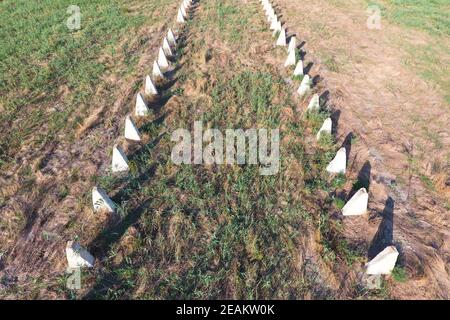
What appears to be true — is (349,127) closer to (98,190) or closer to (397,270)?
(397,270)

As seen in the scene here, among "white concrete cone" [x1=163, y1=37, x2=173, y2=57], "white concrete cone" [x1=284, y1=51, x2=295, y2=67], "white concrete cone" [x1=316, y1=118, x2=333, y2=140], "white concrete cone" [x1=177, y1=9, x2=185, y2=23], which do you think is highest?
"white concrete cone" [x1=177, y1=9, x2=185, y2=23]

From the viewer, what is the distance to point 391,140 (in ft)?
22.0

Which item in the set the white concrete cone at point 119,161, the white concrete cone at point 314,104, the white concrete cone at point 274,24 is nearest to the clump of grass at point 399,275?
the white concrete cone at point 314,104

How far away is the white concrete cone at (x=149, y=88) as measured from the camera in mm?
7492

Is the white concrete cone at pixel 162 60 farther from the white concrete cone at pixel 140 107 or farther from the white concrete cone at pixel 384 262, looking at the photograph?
the white concrete cone at pixel 384 262

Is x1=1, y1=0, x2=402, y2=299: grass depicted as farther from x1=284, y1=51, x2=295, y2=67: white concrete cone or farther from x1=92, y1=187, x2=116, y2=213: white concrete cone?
x1=284, y1=51, x2=295, y2=67: white concrete cone

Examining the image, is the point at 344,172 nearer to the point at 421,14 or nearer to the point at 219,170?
the point at 219,170

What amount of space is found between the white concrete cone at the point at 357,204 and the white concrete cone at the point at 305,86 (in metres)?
3.68

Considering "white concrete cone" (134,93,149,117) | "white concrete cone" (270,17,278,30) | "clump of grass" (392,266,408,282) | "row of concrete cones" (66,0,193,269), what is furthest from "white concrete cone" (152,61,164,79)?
"clump of grass" (392,266,408,282)

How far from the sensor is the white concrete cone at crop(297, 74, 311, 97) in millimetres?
7695

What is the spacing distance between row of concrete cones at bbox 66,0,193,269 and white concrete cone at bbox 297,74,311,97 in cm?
365

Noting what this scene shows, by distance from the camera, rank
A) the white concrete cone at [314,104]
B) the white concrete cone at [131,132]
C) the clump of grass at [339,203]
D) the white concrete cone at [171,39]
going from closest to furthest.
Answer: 1. the clump of grass at [339,203]
2. the white concrete cone at [131,132]
3. the white concrete cone at [314,104]
4. the white concrete cone at [171,39]

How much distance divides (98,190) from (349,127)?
17.9 ft
